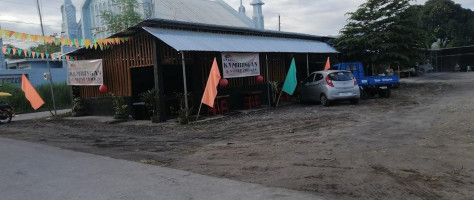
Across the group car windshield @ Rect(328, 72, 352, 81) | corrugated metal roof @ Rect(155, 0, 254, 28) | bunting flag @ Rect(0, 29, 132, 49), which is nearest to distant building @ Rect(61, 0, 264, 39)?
corrugated metal roof @ Rect(155, 0, 254, 28)

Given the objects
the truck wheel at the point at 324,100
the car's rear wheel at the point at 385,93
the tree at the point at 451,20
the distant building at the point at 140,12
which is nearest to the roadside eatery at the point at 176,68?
the truck wheel at the point at 324,100

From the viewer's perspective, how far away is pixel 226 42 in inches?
578

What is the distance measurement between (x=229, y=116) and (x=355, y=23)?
12142mm

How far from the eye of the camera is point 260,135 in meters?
9.16

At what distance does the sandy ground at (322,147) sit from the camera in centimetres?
477

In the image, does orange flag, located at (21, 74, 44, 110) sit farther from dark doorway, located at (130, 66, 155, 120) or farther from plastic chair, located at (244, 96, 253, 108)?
plastic chair, located at (244, 96, 253, 108)

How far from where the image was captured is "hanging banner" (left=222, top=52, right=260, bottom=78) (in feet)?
45.3

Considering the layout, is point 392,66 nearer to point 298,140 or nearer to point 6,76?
point 298,140

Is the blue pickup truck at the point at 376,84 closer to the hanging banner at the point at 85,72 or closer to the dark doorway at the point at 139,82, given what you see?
the dark doorway at the point at 139,82

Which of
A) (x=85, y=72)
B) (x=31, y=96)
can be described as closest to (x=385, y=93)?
(x=85, y=72)

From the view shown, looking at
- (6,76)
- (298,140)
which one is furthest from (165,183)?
(6,76)

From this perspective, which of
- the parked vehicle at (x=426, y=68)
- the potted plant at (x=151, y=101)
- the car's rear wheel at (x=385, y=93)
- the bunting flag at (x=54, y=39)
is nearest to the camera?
A: the bunting flag at (x=54, y=39)

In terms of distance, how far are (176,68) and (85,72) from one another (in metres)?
3.82

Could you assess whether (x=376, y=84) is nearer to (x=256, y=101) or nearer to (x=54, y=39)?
(x=256, y=101)
